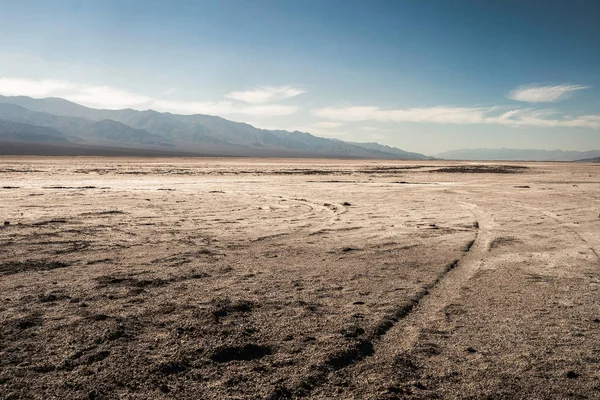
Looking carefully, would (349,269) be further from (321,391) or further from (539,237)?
(539,237)

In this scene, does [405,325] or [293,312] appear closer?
[405,325]

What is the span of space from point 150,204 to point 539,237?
8.92 meters

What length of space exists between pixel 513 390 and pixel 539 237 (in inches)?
224

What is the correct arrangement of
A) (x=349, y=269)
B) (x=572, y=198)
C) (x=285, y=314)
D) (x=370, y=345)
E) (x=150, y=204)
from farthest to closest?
(x=572, y=198) → (x=150, y=204) → (x=349, y=269) → (x=285, y=314) → (x=370, y=345)

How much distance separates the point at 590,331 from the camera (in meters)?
3.47

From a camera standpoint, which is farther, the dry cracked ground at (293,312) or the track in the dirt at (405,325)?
the track in the dirt at (405,325)

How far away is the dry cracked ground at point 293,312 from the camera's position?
105 inches

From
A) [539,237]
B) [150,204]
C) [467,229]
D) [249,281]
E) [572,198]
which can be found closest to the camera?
[249,281]

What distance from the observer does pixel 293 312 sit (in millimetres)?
3779

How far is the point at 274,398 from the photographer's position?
2498 millimetres

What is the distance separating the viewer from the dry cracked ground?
8.73 feet

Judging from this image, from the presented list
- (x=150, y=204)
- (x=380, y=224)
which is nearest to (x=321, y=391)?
(x=380, y=224)

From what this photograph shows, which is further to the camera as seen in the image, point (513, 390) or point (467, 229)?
point (467, 229)

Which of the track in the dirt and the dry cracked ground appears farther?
the track in the dirt
